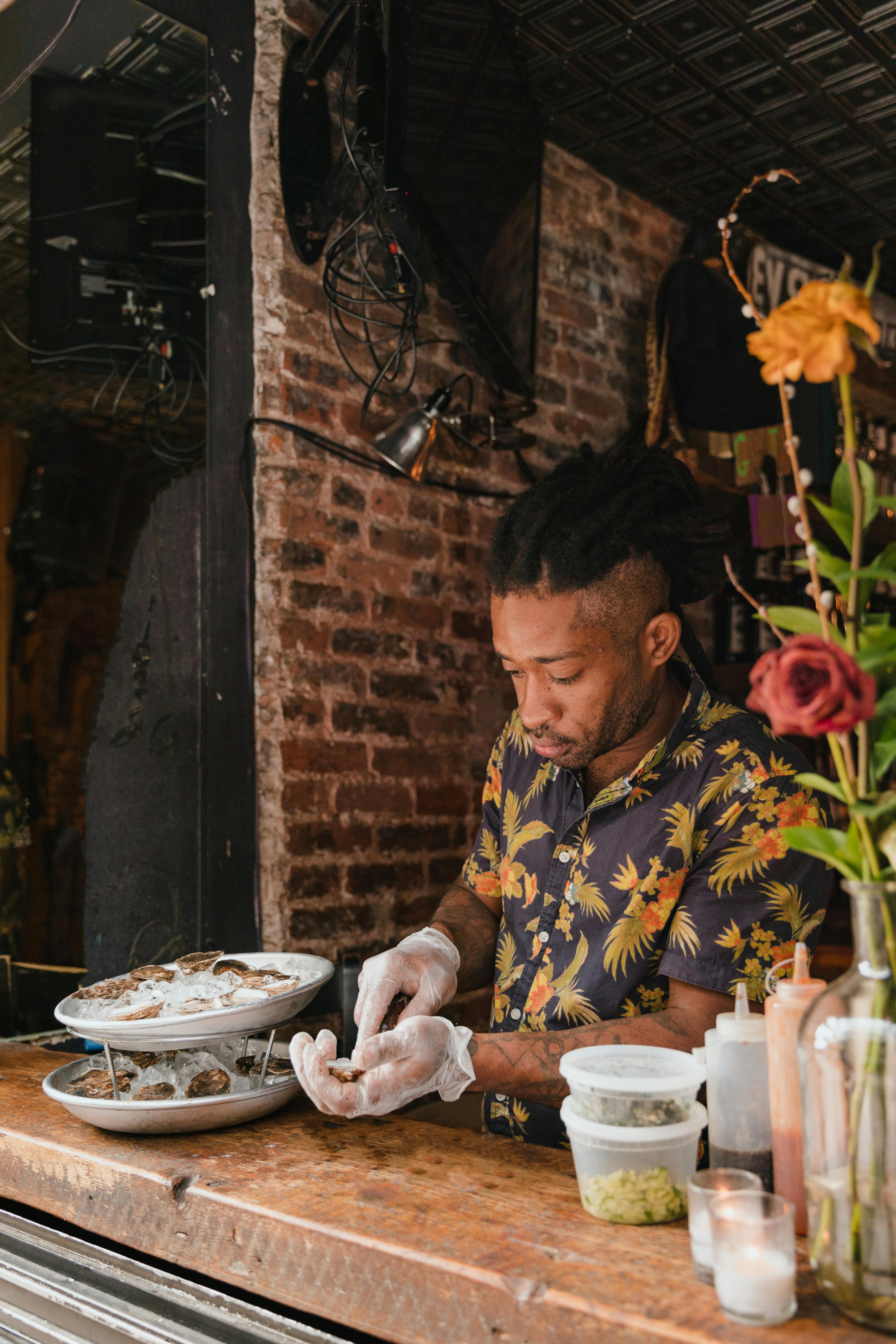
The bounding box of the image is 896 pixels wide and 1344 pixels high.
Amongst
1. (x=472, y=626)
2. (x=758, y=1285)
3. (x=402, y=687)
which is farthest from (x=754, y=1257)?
(x=472, y=626)

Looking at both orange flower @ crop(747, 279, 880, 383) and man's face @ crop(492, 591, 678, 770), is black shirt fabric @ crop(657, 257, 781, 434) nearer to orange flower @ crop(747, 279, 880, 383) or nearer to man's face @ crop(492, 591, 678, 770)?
man's face @ crop(492, 591, 678, 770)

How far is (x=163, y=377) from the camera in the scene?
2422 mm

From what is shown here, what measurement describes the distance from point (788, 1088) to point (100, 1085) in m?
0.89

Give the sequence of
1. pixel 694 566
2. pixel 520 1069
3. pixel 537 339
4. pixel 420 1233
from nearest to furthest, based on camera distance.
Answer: pixel 420 1233
pixel 520 1069
pixel 694 566
pixel 537 339

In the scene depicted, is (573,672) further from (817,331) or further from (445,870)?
(445,870)

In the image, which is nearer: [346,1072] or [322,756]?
[346,1072]

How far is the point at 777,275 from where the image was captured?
3553mm

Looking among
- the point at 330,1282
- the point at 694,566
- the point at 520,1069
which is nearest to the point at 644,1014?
the point at 520,1069

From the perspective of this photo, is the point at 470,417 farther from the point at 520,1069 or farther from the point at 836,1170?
the point at 836,1170

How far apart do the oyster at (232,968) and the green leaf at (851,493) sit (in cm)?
99

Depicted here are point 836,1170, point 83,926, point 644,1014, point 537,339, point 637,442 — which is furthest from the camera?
point 637,442

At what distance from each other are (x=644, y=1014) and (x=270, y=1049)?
497 mm

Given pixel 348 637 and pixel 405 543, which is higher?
pixel 405 543

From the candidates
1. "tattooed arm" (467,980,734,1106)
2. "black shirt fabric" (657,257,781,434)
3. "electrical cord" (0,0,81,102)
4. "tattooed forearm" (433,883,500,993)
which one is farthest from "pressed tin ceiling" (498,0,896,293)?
"tattooed arm" (467,980,734,1106)
